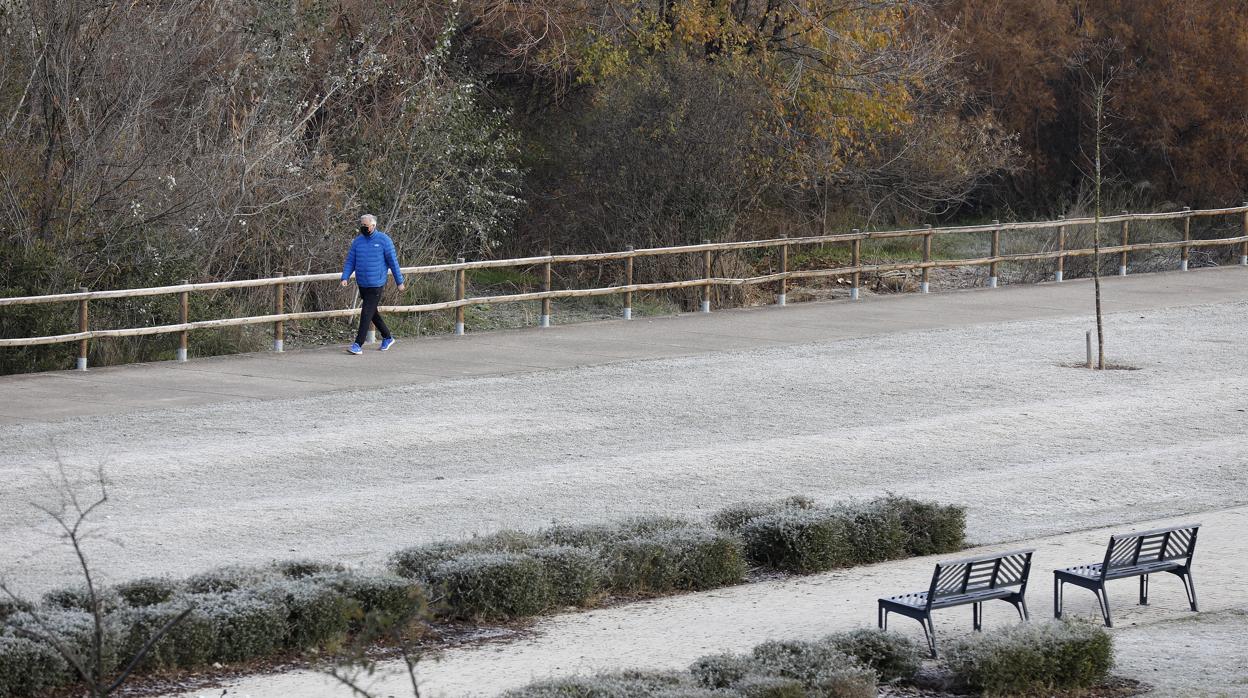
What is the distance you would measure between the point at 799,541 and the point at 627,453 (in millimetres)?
3634

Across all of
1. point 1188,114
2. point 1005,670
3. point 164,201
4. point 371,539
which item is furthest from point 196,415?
point 1188,114

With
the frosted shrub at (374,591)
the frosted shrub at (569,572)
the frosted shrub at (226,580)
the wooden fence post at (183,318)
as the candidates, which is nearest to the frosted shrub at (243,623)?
the frosted shrub at (226,580)

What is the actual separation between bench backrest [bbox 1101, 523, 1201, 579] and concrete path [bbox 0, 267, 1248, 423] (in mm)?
9300

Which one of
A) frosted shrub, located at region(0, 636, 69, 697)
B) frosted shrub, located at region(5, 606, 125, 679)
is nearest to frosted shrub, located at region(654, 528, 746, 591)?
frosted shrub, located at region(5, 606, 125, 679)

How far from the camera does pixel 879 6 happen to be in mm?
30203

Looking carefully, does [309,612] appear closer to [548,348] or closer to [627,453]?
[627,453]

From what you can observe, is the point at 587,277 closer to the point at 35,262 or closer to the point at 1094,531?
the point at 35,262

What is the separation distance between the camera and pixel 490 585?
9156 mm

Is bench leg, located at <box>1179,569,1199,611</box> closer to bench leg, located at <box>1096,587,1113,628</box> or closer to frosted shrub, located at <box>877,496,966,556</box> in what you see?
bench leg, located at <box>1096,587,1113,628</box>

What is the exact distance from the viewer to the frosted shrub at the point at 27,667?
7.41 meters

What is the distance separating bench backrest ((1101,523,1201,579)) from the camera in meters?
9.51

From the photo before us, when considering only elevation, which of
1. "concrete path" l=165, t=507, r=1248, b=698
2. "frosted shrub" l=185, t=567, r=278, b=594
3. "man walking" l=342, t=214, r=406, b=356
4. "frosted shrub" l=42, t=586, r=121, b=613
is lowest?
"concrete path" l=165, t=507, r=1248, b=698

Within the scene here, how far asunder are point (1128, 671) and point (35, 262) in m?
14.1

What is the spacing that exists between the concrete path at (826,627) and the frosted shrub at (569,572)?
18cm
